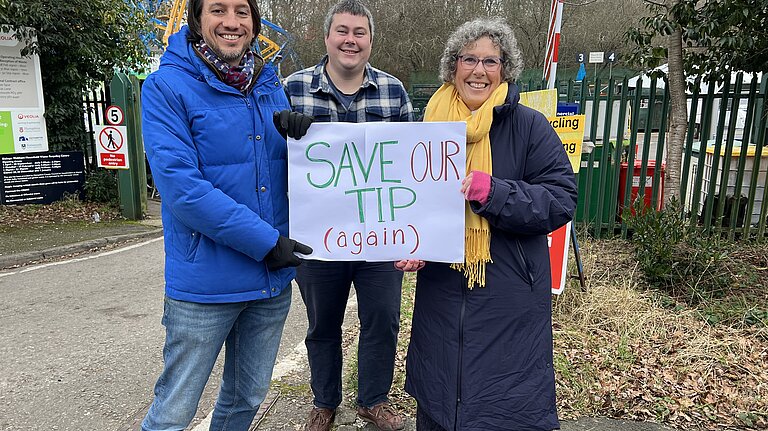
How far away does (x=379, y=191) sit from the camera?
7.37 feet

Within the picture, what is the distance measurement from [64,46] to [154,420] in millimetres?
8906

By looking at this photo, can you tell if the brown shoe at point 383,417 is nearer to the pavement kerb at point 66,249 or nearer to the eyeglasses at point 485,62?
the eyeglasses at point 485,62

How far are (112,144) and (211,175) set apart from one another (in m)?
7.56

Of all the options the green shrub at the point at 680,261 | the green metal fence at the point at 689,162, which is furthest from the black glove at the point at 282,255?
the green metal fence at the point at 689,162

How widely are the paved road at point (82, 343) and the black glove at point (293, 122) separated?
2.00 metres

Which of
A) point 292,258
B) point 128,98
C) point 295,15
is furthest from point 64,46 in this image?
point 295,15

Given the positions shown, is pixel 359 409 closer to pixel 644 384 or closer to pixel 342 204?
pixel 342 204

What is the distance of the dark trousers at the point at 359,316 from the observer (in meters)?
2.74

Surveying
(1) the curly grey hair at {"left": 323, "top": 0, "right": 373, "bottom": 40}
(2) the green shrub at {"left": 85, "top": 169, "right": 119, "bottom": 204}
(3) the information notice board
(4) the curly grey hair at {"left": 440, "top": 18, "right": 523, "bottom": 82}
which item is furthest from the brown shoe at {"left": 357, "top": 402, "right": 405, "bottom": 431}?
(3) the information notice board

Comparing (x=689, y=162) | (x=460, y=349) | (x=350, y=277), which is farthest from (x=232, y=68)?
(x=689, y=162)

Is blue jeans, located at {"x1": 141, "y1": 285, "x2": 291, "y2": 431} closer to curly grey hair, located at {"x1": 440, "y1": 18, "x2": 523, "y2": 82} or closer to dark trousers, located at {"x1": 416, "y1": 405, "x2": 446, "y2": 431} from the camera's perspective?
dark trousers, located at {"x1": 416, "y1": 405, "x2": 446, "y2": 431}

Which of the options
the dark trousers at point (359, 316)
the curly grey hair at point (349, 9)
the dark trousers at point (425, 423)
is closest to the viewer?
the dark trousers at point (425, 423)

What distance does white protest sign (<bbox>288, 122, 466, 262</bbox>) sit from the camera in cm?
217

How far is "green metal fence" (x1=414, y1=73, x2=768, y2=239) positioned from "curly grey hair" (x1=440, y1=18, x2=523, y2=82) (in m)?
4.23
